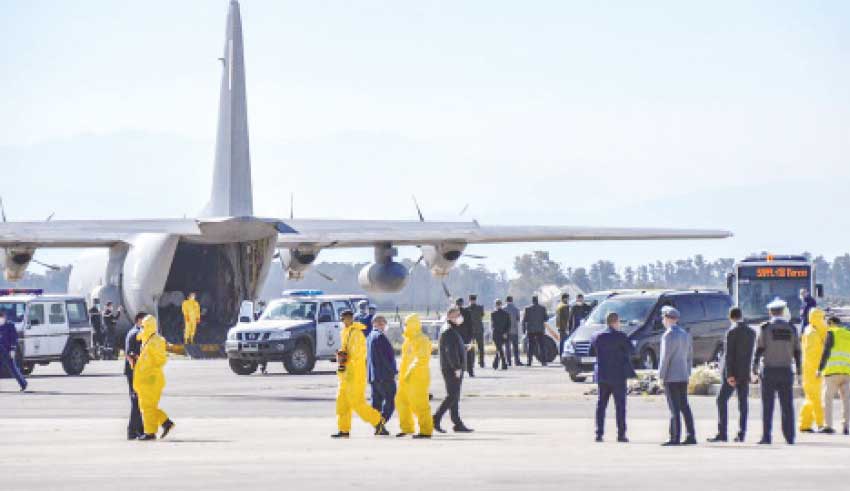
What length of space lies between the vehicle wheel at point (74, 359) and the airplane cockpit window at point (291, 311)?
4.12m

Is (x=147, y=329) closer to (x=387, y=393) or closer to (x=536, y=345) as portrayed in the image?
(x=387, y=393)

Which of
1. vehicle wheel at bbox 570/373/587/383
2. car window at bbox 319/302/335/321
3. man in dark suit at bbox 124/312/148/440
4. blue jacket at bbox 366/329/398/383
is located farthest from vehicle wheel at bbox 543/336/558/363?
man in dark suit at bbox 124/312/148/440

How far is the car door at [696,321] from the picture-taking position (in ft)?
107

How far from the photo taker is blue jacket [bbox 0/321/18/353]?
29.5 m

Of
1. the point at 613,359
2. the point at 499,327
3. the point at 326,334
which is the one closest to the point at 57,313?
the point at 326,334

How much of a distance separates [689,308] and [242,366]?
380 inches

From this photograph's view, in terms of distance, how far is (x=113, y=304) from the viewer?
43594mm

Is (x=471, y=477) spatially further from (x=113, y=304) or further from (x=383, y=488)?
(x=113, y=304)

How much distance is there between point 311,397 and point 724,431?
1014cm

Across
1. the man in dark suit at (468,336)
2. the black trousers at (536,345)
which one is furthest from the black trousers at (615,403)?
the black trousers at (536,345)

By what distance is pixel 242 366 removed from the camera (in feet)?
117

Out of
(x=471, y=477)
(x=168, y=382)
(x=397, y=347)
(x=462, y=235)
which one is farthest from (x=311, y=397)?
(x=397, y=347)

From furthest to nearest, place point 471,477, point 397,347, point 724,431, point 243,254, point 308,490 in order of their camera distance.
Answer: point 397,347 → point 243,254 → point 724,431 → point 471,477 → point 308,490

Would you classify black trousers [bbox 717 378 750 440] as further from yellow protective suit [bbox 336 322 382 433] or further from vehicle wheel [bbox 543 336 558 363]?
vehicle wheel [bbox 543 336 558 363]
